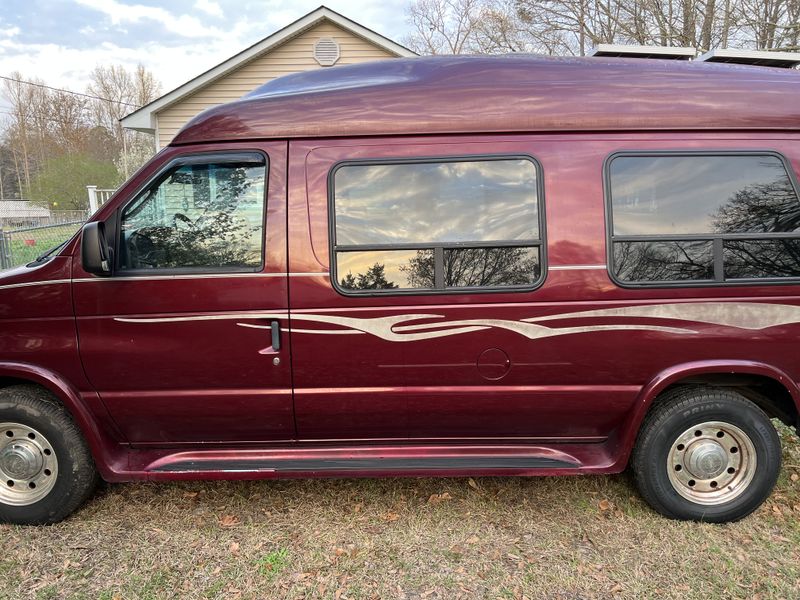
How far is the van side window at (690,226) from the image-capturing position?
2.76m

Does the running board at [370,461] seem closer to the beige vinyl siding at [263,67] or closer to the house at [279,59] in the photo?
the house at [279,59]

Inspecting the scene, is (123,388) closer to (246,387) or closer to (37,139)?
(246,387)

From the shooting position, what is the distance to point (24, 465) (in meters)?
2.98

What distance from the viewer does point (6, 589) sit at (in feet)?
8.46

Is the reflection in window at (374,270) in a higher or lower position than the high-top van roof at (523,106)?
lower

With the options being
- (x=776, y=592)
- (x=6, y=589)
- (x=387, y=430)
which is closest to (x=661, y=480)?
(x=776, y=592)

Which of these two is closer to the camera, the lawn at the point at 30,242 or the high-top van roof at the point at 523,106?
the high-top van roof at the point at 523,106

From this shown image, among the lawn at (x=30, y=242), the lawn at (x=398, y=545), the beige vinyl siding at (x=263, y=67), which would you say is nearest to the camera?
the lawn at (x=398, y=545)

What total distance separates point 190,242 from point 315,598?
1920mm

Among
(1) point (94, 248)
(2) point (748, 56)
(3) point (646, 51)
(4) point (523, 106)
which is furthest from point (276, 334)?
(2) point (748, 56)

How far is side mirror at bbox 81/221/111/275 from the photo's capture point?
2.60 metres

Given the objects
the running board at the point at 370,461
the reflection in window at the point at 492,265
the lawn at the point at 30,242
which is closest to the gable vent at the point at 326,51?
the lawn at the point at 30,242

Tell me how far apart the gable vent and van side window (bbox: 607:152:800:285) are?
398 inches

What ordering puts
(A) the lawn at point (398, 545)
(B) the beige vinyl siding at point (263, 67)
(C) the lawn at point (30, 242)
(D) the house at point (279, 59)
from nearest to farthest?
1. (A) the lawn at point (398, 545)
2. (C) the lawn at point (30, 242)
3. (D) the house at point (279, 59)
4. (B) the beige vinyl siding at point (263, 67)
